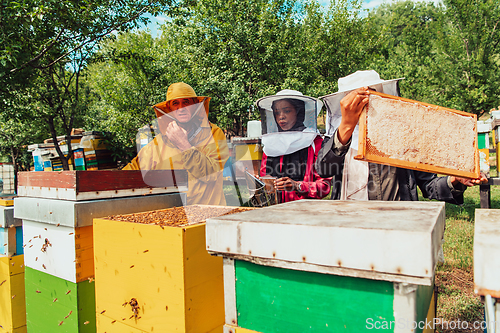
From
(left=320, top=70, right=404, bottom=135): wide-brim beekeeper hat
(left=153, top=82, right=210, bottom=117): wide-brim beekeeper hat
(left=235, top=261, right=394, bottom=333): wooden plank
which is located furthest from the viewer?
(left=153, top=82, right=210, bottom=117): wide-brim beekeeper hat

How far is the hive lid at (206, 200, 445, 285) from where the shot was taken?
2.09ft

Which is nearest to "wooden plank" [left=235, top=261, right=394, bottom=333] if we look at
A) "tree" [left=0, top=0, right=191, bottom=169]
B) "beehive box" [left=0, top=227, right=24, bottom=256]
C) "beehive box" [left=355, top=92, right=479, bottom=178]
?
"beehive box" [left=355, top=92, right=479, bottom=178]

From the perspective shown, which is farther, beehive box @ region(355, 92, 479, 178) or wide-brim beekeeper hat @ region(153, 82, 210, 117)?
wide-brim beekeeper hat @ region(153, 82, 210, 117)

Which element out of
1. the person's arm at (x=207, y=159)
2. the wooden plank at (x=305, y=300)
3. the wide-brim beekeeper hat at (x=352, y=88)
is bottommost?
the wooden plank at (x=305, y=300)

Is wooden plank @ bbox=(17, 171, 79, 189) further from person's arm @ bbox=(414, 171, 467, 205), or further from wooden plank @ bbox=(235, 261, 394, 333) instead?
person's arm @ bbox=(414, 171, 467, 205)

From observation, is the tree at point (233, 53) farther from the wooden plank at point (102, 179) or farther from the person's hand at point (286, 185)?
the wooden plank at point (102, 179)

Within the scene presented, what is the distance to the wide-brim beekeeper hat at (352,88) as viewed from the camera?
7.04ft

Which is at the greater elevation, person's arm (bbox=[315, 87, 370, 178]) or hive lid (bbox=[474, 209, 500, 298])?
person's arm (bbox=[315, 87, 370, 178])

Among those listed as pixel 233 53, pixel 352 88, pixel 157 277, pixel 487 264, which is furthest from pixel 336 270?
pixel 233 53

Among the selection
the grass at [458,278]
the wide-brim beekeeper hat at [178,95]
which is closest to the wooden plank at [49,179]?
the wide-brim beekeeper hat at [178,95]

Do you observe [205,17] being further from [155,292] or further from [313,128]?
[155,292]

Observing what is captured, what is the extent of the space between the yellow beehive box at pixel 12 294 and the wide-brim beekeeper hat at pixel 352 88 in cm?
246

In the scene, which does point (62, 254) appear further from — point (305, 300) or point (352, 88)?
point (352, 88)

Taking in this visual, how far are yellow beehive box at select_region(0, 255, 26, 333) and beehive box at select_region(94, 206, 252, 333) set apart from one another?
3.65 feet
